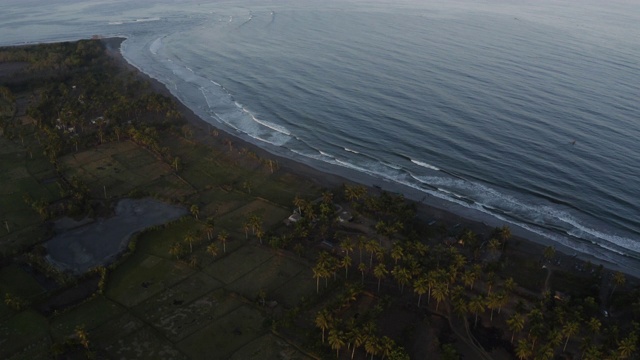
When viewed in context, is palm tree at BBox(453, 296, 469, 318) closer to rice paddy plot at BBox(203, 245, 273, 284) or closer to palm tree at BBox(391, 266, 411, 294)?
→ palm tree at BBox(391, 266, 411, 294)

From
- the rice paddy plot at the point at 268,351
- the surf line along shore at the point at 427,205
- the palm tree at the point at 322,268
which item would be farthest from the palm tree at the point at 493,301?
the rice paddy plot at the point at 268,351

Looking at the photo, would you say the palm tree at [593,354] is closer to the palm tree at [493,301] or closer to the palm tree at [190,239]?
the palm tree at [493,301]

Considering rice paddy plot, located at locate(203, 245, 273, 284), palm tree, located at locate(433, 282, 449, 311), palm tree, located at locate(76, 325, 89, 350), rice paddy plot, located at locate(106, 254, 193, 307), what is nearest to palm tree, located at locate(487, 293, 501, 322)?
palm tree, located at locate(433, 282, 449, 311)

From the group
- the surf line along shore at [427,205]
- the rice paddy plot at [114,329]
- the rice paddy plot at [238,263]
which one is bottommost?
the rice paddy plot at [114,329]

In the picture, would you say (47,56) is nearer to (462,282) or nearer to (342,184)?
(342,184)

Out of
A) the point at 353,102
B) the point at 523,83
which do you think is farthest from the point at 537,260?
the point at 523,83
